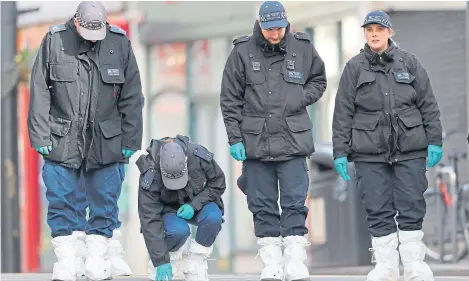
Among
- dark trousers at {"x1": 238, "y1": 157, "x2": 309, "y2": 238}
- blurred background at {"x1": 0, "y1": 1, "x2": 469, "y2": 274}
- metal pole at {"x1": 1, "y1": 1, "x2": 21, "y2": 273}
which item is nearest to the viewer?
dark trousers at {"x1": 238, "y1": 157, "x2": 309, "y2": 238}

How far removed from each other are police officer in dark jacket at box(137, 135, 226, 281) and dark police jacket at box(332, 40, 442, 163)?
88 cm

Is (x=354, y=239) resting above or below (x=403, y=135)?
below

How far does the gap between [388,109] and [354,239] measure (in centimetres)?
425

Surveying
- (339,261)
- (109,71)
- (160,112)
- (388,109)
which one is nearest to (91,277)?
(109,71)

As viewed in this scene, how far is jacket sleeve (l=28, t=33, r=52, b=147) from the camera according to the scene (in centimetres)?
831

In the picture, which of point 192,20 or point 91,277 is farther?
point 192,20

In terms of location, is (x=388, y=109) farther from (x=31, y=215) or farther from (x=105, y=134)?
(x=31, y=215)

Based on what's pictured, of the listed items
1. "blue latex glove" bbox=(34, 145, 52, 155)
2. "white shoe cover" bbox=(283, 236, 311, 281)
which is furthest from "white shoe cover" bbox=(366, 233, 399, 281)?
"blue latex glove" bbox=(34, 145, 52, 155)

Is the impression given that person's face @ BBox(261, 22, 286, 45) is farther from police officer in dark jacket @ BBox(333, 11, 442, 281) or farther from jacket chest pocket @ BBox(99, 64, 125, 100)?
jacket chest pocket @ BBox(99, 64, 125, 100)

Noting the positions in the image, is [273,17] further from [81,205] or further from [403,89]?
[81,205]

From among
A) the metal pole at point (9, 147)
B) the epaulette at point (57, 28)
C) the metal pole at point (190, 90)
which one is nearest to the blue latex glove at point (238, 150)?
the epaulette at point (57, 28)

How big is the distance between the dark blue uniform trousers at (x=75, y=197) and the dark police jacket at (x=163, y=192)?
0.25 metres

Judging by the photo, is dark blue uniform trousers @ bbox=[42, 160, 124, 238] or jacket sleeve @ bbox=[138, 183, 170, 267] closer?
jacket sleeve @ bbox=[138, 183, 170, 267]

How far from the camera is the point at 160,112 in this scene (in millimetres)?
13594
